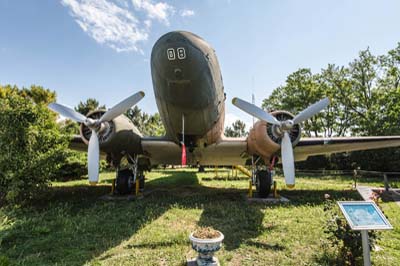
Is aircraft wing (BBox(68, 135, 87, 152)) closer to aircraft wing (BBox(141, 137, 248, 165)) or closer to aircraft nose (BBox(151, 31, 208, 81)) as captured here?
aircraft wing (BBox(141, 137, 248, 165))

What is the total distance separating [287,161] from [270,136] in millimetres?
1413

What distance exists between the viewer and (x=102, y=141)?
354 inches

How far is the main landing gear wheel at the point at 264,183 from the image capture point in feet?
33.5

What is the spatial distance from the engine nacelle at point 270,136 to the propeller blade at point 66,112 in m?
6.23

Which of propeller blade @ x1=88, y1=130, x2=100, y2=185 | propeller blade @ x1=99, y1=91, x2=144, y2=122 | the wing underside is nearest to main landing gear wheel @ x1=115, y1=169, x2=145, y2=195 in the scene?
the wing underside

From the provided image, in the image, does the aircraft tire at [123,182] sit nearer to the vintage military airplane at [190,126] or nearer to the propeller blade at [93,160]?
the vintage military airplane at [190,126]

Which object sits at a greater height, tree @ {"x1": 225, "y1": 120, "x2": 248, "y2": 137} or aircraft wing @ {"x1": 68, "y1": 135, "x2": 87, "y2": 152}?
tree @ {"x1": 225, "y1": 120, "x2": 248, "y2": 137}

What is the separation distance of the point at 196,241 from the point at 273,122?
18.1 feet

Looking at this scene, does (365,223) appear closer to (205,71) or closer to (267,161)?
(205,71)

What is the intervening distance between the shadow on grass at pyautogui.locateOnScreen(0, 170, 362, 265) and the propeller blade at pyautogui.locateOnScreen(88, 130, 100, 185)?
44.7 inches

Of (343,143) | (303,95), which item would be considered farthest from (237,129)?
(343,143)

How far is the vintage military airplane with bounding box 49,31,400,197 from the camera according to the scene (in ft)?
21.7

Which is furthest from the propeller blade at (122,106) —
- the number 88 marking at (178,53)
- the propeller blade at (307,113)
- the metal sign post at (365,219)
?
the metal sign post at (365,219)

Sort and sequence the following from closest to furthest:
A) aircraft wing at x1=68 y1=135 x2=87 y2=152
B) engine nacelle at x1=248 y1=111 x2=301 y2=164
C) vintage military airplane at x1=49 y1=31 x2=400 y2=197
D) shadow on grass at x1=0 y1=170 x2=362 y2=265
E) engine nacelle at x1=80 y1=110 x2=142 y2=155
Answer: shadow on grass at x1=0 y1=170 x2=362 y2=265, vintage military airplane at x1=49 y1=31 x2=400 y2=197, engine nacelle at x1=248 y1=111 x2=301 y2=164, engine nacelle at x1=80 y1=110 x2=142 y2=155, aircraft wing at x1=68 y1=135 x2=87 y2=152
